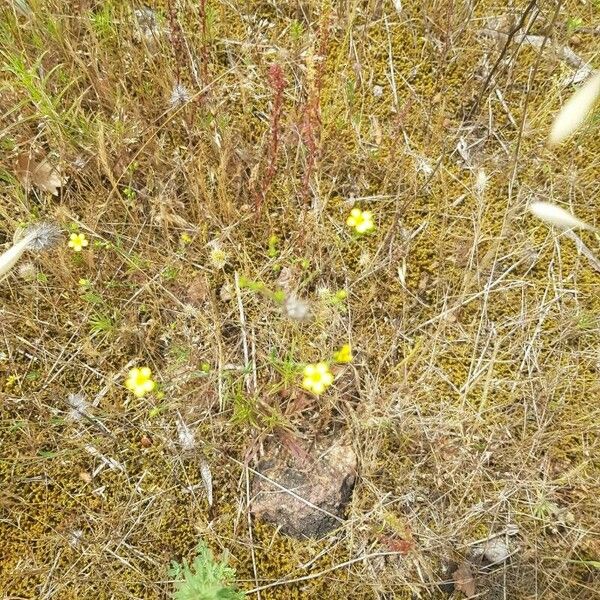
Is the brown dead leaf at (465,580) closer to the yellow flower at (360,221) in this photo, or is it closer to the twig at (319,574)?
the twig at (319,574)

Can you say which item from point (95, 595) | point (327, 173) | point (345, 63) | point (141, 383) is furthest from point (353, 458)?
point (345, 63)

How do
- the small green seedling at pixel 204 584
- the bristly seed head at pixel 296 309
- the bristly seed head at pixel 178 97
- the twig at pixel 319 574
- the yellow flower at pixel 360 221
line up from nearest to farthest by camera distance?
the small green seedling at pixel 204 584 → the twig at pixel 319 574 → the bristly seed head at pixel 296 309 → the yellow flower at pixel 360 221 → the bristly seed head at pixel 178 97

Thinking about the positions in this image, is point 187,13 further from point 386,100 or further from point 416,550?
point 416,550

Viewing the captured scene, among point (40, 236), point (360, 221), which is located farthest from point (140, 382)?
point (360, 221)

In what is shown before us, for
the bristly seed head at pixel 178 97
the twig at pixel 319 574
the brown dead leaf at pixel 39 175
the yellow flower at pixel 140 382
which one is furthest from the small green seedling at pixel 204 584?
the bristly seed head at pixel 178 97

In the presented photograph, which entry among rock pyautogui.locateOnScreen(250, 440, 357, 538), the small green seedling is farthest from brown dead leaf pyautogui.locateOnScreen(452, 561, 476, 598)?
the small green seedling

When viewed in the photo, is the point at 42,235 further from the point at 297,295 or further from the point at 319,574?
the point at 319,574
